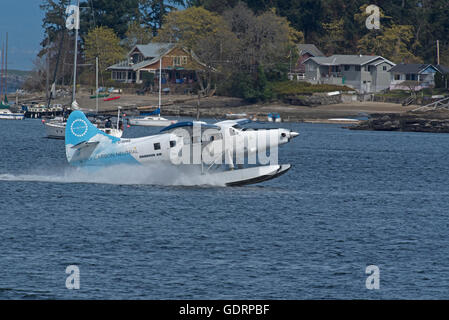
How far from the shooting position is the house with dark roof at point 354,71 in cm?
10775

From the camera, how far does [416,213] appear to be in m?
31.5

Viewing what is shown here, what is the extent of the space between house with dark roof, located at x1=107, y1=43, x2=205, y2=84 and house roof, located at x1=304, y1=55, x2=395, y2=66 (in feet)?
55.6

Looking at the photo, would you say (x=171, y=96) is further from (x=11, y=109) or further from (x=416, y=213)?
(x=416, y=213)

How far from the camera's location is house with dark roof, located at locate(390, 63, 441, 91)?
104188 millimetres

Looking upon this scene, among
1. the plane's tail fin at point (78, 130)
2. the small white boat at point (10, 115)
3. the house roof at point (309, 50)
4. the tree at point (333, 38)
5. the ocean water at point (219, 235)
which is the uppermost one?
the tree at point (333, 38)

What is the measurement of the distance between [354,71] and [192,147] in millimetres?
79285

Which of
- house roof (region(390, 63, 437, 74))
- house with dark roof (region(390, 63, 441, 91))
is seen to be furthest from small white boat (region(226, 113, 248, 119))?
house roof (region(390, 63, 437, 74))

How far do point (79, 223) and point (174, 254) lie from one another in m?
5.65

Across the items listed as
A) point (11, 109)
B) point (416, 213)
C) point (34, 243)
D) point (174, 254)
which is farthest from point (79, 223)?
point (11, 109)

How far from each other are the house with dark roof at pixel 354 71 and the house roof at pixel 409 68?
2035mm

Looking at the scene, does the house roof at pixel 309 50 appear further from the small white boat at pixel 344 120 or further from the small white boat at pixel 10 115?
the small white boat at pixel 10 115

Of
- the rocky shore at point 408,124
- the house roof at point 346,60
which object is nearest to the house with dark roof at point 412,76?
the house roof at point 346,60

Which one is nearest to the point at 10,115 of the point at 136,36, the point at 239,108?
the point at 239,108
